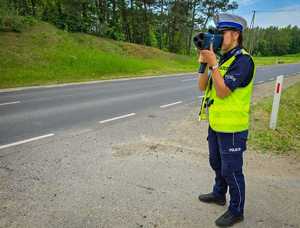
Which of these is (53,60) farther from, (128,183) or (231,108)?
(231,108)

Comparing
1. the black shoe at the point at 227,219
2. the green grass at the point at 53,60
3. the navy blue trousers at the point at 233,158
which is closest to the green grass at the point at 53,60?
the green grass at the point at 53,60

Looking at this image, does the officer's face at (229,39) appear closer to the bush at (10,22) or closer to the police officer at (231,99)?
the police officer at (231,99)

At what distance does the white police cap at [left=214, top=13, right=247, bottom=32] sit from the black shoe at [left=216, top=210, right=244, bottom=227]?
178 cm

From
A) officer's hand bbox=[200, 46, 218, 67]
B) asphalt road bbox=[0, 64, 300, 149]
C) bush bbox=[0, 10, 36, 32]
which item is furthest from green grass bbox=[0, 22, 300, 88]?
officer's hand bbox=[200, 46, 218, 67]

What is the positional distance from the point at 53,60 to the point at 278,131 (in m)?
15.4

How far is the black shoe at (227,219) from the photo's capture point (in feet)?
8.43

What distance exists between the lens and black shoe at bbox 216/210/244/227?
2570mm

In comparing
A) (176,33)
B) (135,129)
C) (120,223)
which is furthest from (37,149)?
(176,33)

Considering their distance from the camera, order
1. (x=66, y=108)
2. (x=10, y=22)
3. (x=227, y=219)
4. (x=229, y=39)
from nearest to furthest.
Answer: (x=229, y=39) → (x=227, y=219) → (x=66, y=108) → (x=10, y=22)

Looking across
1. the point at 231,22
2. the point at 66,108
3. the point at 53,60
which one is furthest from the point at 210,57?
the point at 53,60

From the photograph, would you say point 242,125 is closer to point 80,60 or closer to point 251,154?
point 251,154

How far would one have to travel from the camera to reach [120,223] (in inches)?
101

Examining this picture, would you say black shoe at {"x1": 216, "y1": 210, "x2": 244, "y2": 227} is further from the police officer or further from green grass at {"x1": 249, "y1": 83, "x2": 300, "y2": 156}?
green grass at {"x1": 249, "y1": 83, "x2": 300, "y2": 156}

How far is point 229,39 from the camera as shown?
2.36 metres
